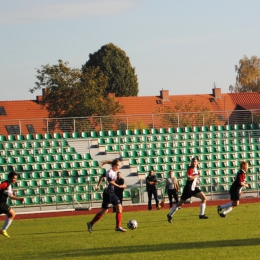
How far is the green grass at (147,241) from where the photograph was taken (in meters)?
15.0

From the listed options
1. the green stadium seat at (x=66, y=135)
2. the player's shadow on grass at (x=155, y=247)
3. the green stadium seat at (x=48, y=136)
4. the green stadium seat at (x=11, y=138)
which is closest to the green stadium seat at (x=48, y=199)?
the green stadium seat at (x=48, y=136)

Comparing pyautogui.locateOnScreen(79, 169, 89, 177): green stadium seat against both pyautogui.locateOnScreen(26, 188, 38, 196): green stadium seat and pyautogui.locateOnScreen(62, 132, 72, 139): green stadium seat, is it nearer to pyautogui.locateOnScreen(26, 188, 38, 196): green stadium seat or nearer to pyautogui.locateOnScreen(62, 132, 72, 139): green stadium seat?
pyautogui.locateOnScreen(62, 132, 72, 139): green stadium seat

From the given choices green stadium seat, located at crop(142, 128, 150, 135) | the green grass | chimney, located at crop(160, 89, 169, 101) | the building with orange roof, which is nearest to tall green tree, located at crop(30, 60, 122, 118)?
the building with orange roof

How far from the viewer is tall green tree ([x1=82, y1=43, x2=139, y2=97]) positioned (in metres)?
98.8

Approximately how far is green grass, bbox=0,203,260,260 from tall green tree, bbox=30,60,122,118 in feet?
153

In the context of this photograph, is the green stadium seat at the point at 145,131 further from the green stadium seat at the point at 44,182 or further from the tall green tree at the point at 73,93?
the tall green tree at the point at 73,93

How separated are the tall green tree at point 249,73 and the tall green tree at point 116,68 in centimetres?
1593

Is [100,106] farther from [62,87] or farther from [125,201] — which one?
[125,201]

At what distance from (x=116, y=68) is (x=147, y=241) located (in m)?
81.7

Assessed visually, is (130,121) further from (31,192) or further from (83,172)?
(31,192)

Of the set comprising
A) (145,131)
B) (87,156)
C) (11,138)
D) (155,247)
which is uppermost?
(145,131)

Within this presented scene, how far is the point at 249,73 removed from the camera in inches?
4141

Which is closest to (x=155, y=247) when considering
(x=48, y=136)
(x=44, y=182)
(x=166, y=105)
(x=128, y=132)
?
(x=44, y=182)

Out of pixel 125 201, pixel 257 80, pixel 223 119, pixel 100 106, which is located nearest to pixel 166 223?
pixel 125 201
